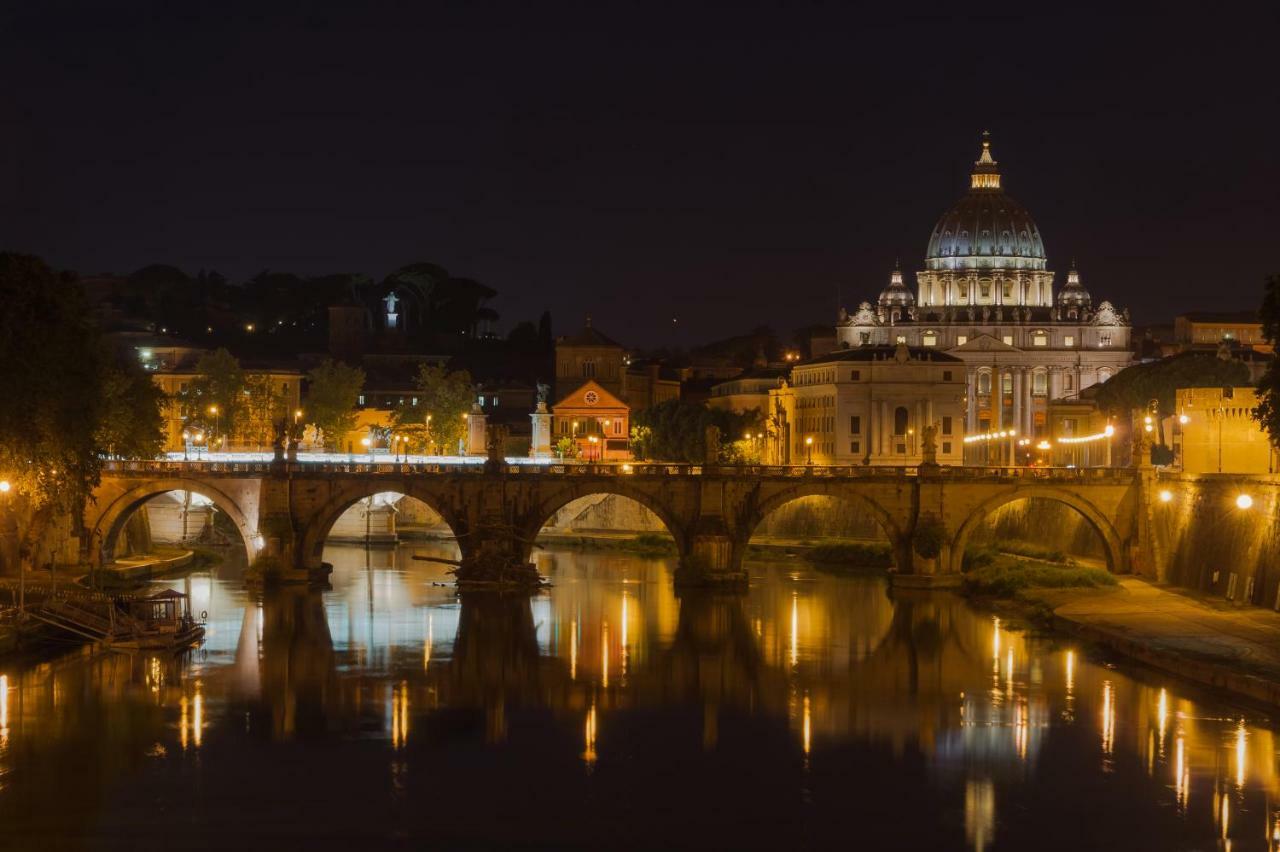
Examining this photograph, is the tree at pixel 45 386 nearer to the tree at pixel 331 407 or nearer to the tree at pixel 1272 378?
the tree at pixel 1272 378

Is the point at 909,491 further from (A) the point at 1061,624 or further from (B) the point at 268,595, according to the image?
(B) the point at 268,595

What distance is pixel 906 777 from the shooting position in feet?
128

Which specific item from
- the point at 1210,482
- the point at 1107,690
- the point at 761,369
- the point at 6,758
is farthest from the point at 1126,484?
the point at 761,369

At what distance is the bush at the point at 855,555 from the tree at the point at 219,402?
4149cm

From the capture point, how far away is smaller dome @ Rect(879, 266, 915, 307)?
571 feet

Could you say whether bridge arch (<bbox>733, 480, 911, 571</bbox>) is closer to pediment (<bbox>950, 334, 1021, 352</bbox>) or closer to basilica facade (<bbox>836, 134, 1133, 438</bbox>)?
basilica facade (<bbox>836, 134, 1133, 438</bbox>)

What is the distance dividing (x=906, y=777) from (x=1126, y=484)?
32.7m

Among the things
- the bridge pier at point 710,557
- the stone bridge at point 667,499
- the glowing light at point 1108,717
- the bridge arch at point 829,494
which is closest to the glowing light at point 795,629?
the bridge pier at point 710,557

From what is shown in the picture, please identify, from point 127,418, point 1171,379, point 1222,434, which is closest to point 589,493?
point 127,418

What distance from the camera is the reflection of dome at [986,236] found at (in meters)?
174

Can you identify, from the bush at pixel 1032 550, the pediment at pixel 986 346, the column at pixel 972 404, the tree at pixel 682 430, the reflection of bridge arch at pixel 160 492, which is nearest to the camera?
the reflection of bridge arch at pixel 160 492

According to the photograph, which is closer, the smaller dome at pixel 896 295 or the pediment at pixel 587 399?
the pediment at pixel 587 399

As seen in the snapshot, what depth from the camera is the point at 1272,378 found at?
52.2 meters

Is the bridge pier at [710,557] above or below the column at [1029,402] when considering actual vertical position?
below
